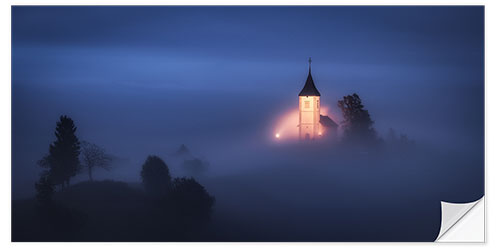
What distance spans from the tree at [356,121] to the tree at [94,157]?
5179 millimetres

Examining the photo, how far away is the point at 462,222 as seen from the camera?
11.2 metres

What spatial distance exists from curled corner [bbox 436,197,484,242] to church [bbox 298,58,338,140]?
291 centimetres

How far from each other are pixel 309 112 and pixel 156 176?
361cm

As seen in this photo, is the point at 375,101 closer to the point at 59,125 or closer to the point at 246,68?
the point at 246,68

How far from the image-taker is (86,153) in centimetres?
1169

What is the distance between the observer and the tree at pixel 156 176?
11.6 metres

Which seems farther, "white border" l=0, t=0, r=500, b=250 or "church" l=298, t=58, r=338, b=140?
"church" l=298, t=58, r=338, b=140

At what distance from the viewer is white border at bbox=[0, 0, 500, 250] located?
11156 mm

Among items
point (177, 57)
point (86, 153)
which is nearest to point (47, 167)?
point (86, 153)

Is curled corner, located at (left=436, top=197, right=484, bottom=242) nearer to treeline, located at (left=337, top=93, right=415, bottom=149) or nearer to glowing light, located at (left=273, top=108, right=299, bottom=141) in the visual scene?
treeline, located at (left=337, top=93, right=415, bottom=149)

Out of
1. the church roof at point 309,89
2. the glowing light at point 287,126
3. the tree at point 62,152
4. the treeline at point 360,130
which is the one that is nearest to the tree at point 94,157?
the tree at point 62,152

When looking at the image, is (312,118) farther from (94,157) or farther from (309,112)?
(94,157)

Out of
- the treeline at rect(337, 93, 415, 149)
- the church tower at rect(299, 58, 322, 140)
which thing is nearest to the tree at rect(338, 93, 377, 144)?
the treeline at rect(337, 93, 415, 149)
